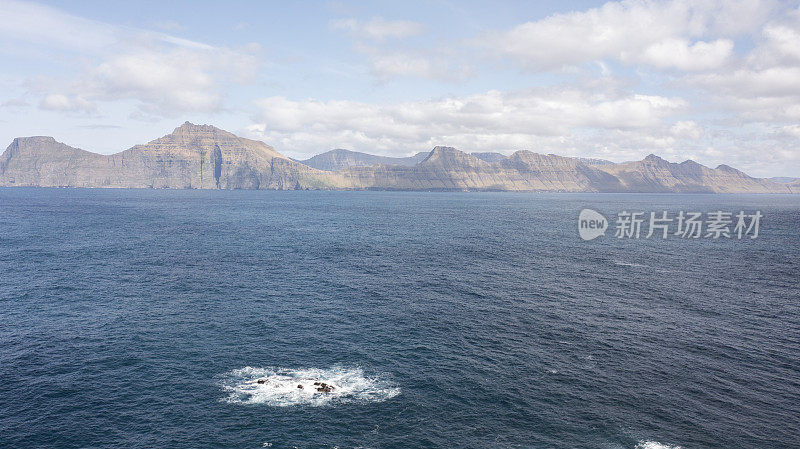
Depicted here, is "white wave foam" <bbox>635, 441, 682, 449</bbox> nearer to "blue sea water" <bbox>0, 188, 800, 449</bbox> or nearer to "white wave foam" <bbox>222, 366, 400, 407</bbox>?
"blue sea water" <bbox>0, 188, 800, 449</bbox>

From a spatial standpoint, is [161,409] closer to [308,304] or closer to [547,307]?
[308,304]

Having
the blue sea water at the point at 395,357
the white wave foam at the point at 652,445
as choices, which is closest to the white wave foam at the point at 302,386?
the blue sea water at the point at 395,357

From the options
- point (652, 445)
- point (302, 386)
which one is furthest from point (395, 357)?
point (652, 445)

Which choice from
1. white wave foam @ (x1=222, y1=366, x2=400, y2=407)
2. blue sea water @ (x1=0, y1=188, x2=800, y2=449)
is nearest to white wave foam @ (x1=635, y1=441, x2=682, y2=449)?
blue sea water @ (x1=0, y1=188, x2=800, y2=449)

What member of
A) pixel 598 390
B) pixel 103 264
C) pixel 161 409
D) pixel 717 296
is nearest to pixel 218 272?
pixel 103 264

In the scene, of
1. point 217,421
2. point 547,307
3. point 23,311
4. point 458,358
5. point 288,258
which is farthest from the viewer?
point 288,258

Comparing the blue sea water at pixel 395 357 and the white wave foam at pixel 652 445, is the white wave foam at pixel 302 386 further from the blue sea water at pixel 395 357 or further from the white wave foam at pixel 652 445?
the white wave foam at pixel 652 445

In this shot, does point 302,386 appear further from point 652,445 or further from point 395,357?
point 652,445
